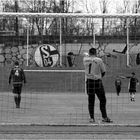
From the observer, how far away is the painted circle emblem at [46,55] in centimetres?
1028

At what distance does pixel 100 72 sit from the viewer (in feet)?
33.4

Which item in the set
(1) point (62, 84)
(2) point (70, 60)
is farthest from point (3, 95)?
(2) point (70, 60)

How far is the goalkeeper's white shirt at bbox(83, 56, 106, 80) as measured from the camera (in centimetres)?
1011

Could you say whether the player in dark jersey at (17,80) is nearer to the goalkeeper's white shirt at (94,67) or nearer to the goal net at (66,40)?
the goal net at (66,40)

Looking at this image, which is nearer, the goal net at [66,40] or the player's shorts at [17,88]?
the goal net at [66,40]

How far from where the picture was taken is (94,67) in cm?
1015

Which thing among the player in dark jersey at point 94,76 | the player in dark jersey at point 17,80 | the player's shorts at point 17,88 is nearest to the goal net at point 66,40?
the player in dark jersey at point 94,76

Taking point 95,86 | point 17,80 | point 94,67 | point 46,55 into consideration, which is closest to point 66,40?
point 46,55

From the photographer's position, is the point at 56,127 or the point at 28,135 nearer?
the point at 28,135

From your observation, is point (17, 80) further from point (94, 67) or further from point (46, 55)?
point (94, 67)

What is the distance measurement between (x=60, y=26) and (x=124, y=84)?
17459 mm

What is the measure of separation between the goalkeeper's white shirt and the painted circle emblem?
0.78 m

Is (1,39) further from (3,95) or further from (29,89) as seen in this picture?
(29,89)

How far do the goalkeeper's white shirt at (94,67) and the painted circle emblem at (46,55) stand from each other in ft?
2.56
